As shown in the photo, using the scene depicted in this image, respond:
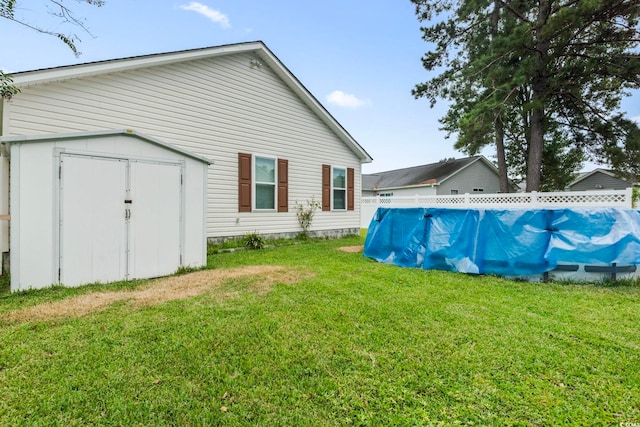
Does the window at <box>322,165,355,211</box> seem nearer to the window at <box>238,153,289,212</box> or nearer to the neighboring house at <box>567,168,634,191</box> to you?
the window at <box>238,153,289,212</box>

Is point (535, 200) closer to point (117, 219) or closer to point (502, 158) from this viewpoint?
point (502, 158)

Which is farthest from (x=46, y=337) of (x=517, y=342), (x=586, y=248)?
(x=586, y=248)

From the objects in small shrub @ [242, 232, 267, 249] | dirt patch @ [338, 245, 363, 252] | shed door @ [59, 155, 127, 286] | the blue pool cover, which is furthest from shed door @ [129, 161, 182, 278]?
the blue pool cover

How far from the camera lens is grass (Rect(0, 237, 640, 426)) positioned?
1811 millimetres

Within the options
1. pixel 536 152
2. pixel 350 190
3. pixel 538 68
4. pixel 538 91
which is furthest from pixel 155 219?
pixel 538 91

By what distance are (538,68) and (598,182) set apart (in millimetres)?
18227

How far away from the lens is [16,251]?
3.86 meters

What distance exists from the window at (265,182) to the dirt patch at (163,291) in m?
3.28

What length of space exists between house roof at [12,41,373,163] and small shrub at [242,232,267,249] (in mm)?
4771

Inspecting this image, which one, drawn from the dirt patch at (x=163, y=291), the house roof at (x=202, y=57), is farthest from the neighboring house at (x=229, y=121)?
the dirt patch at (x=163, y=291)

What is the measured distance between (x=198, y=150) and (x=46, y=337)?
Result: 5.58 meters

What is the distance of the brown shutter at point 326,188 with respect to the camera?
10062 mm

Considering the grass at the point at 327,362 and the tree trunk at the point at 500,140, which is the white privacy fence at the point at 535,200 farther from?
the tree trunk at the point at 500,140

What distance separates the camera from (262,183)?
28.1ft
